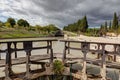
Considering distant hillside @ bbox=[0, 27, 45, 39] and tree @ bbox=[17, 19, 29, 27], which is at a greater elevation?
tree @ bbox=[17, 19, 29, 27]

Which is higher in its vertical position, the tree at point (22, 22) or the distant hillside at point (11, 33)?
the tree at point (22, 22)

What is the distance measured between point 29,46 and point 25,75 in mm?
2008

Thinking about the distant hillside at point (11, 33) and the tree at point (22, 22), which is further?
the tree at point (22, 22)

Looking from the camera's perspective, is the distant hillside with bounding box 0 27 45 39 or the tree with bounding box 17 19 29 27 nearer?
the distant hillside with bounding box 0 27 45 39

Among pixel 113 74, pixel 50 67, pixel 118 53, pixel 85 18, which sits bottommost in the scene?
pixel 113 74

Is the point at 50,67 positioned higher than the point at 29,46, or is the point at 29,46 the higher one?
the point at 29,46

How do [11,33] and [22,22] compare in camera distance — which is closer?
[11,33]

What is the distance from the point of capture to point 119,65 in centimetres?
1428

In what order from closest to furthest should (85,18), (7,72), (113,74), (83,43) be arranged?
(7,72) < (83,43) < (113,74) < (85,18)

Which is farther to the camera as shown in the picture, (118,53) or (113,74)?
(113,74)

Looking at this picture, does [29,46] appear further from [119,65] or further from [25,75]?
[119,65]

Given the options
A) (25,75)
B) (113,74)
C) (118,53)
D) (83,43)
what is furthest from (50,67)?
(113,74)

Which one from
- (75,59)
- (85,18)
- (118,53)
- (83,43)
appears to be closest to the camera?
(118,53)

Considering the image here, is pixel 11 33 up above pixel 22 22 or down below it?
below
